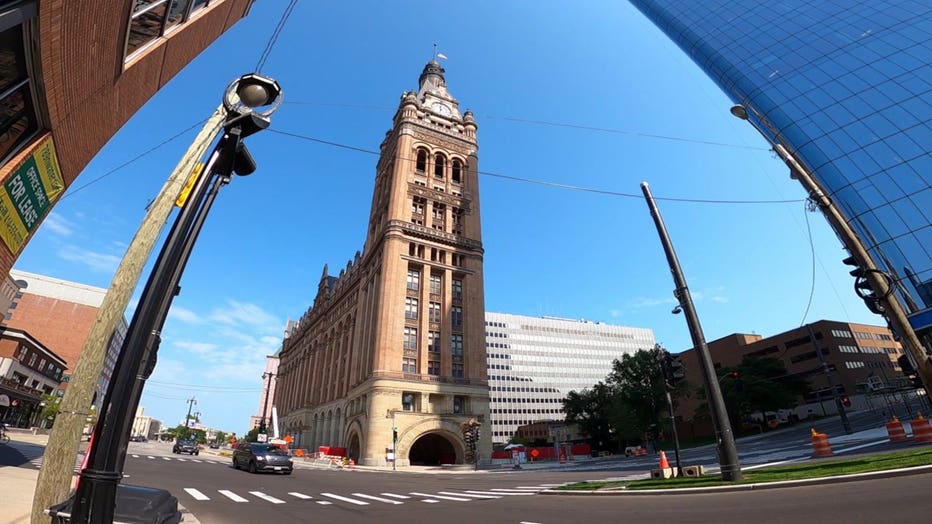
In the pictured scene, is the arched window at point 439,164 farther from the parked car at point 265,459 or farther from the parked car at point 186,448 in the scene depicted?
the parked car at point 265,459

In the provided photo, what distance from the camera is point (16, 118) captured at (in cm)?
701

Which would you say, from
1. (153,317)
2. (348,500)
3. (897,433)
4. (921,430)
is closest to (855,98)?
(897,433)

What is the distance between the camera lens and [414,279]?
5212 centimetres

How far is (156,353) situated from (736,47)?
56.8 m

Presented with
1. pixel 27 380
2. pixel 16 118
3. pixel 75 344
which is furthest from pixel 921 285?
pixel 75 344

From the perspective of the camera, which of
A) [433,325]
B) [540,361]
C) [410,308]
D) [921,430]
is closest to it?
[921,430]

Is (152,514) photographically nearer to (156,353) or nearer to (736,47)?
(156,353)

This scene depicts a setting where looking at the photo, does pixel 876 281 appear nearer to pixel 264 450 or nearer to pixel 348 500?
pixel 348 500

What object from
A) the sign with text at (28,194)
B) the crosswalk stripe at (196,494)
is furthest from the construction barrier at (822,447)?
the sign with text at (28,194)

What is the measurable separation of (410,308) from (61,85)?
43.6m

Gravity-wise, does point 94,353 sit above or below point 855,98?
below

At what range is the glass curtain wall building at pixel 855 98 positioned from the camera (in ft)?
99.2

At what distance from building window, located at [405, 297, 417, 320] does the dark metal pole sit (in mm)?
37753

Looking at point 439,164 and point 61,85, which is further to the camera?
point 439,164
